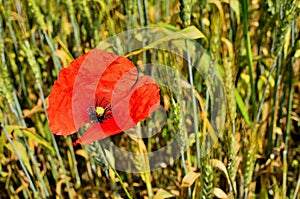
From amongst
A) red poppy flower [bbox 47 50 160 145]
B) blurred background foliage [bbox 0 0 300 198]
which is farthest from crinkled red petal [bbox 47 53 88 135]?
blurred background foliage [bbox 0 0 300 198]

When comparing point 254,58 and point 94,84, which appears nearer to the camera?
point 94,84

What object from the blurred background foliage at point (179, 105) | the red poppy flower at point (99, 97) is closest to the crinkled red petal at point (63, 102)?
the red poppy flower at point (99, 97)

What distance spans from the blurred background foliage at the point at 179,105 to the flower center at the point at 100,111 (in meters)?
0.09

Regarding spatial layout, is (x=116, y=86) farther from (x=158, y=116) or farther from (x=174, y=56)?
(x=158, y=116)

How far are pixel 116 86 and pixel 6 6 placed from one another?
515 mm

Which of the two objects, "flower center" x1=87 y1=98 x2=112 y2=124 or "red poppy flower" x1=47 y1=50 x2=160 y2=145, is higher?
"red poppy flower" x1=47 y1=50 x2=160 y2=145

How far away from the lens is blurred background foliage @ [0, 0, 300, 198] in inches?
32.3

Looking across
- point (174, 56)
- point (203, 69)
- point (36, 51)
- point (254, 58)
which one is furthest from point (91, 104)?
point (36, 51)

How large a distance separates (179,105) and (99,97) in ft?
0.43

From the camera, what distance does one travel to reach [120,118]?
643mm

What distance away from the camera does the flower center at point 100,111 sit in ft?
2.30

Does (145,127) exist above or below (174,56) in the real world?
below

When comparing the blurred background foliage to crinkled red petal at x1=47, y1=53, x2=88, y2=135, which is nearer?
crinkled red petal at x1=47, y1=53, x2=88, y2=135

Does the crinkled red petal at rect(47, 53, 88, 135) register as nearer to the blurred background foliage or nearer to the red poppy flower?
the red poppy flower
